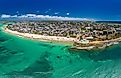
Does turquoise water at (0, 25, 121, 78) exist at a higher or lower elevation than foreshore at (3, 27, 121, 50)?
lower

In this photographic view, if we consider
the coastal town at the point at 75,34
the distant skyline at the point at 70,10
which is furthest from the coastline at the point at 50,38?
the distant skyline at the point at 70,10

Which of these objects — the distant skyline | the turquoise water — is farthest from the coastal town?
the distant skyline

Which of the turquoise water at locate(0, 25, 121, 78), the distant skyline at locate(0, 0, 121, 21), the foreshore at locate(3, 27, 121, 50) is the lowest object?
the turquoise water at locate(0, 25, 121, 78)

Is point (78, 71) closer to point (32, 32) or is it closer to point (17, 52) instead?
point (17, 52)

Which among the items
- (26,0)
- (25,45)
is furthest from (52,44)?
(26,0)

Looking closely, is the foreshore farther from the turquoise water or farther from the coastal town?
the turquoise water

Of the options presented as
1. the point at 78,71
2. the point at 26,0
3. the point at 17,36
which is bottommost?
the point at 78,71

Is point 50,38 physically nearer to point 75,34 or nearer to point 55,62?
point 75,34
